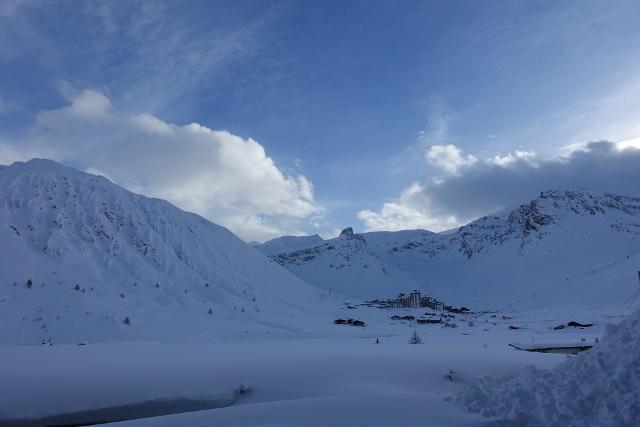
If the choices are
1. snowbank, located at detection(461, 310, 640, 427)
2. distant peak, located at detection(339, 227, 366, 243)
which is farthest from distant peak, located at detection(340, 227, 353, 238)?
snowbank, located at detection(461, 310, 640, 427)

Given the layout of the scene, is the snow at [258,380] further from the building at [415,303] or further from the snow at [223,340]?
the building at [415,303]

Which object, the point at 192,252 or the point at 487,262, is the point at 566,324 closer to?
the point at 192,252

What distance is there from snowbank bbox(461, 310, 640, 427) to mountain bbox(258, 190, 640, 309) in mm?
34557

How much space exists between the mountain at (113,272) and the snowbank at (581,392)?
14.6 meters

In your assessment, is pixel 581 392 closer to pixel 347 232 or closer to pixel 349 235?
pixel 349 235

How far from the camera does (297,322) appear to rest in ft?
84.1

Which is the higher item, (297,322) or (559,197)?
(559,197)

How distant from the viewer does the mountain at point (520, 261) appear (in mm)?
46203

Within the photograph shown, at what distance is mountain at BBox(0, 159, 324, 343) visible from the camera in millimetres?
18500

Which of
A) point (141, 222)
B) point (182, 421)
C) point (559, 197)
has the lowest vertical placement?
point (182, 421)

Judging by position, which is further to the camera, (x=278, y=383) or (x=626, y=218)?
(x=626, y=218)

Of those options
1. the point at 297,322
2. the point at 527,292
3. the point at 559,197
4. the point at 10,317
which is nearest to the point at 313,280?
the point at 527,292

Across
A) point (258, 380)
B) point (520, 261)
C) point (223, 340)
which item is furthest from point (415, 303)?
point (258, 380)

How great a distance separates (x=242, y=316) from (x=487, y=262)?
67.1 m
